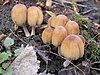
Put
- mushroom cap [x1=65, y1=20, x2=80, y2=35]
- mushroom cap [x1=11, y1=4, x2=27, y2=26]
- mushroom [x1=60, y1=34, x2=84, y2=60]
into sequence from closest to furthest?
mushroom [x1=60, y1=34, x2=84, y2=60] → mushroom cap [x1=65, y1=20, x2=80, y2=35] → mushroom cap [x1=11, y1=4, x2=27, y2=26]

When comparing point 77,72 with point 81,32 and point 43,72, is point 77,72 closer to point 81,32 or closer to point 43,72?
point 43,72

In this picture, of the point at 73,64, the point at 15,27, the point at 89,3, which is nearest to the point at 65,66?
the point at 73,64

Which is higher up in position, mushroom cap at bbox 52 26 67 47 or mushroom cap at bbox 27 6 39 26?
mushroom cap at bbox 27 6 39 26

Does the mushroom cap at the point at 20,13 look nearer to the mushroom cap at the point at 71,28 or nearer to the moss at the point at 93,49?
the mushroom cap at the point at 71,28

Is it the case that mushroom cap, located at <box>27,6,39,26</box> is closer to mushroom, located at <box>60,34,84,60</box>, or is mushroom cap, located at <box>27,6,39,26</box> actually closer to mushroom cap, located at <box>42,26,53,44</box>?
mushroom cap, located at <box>42,26,53,44</box>

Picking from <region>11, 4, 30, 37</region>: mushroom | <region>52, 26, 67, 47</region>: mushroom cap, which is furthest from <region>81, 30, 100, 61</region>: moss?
<region>11, 4, 30, 37</region>: mushroom

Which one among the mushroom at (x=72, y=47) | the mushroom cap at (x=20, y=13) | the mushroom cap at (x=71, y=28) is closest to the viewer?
the mushroom at (x=72, y=47)

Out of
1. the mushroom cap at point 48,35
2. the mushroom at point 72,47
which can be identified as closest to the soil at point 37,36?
the mushroom cap at point 48,35

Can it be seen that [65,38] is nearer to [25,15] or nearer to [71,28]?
[71,28]
